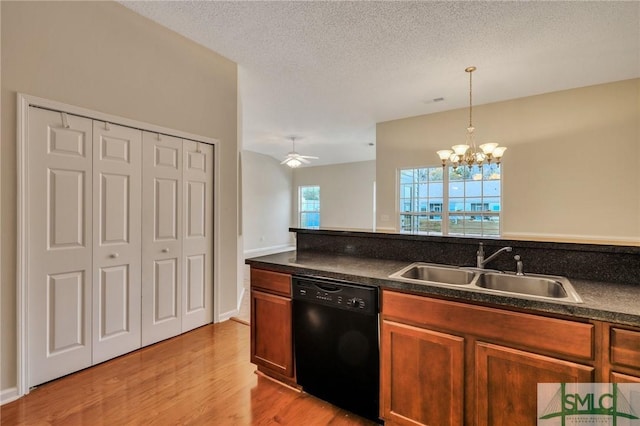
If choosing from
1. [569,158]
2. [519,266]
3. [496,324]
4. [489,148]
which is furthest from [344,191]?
[496,324]

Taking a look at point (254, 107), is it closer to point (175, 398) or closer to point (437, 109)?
point (437, 109)

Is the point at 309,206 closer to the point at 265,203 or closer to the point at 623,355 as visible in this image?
the point at 265,203

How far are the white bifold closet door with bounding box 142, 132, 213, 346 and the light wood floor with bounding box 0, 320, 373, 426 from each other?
0.43 meters

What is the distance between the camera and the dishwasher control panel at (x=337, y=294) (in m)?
1.63

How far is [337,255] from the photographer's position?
7.85 feet

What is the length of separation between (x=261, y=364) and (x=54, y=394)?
1.40 m

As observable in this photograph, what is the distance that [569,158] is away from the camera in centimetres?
402

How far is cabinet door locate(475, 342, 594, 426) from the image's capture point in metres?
1.20

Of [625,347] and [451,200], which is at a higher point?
[451,200]

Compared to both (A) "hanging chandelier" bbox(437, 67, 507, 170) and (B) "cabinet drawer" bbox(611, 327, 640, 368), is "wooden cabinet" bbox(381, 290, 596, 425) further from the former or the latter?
(A) "hanging chandelier" bbox(437, 67, 507, 170)

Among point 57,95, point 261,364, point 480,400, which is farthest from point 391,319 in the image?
point 57,95

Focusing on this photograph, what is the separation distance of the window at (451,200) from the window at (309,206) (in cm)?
442

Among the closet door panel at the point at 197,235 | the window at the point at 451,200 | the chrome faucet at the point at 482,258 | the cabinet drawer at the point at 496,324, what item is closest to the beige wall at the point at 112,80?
the closet door panel at the point at 197,235

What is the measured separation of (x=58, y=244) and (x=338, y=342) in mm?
2158
